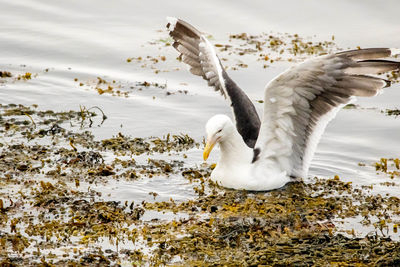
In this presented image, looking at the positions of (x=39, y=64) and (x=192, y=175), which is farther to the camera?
(x=39, y=64)

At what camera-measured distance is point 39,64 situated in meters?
14.6

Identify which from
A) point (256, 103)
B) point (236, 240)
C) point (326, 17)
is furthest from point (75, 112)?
point (326, 17)

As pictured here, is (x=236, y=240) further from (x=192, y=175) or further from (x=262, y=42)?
(x=262, y=42)

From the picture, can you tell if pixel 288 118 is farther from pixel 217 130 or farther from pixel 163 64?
pixel 163 64

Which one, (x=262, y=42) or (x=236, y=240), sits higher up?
(x=262, y=42)

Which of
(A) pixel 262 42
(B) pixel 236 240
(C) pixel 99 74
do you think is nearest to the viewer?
(B) pixel 236 240

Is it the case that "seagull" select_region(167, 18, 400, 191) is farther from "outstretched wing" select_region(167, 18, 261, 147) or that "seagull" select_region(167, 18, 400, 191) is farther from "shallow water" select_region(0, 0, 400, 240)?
"shallow water" select_region(0, 0, 400, 240)

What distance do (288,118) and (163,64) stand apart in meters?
5.59

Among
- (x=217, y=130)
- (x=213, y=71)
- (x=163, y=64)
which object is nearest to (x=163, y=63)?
(x=163, y=64)

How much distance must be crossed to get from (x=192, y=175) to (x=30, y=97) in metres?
4.05

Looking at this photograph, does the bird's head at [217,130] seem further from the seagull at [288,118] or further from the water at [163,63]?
the water at [163,63]

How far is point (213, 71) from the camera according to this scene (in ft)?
36.7

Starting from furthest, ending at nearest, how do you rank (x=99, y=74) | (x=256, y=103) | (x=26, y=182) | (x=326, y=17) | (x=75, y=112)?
(x=326, y=17) → (x=99, y=74) → (x=256, y=103) → (x=75, y=112) → (x=26, y=182)

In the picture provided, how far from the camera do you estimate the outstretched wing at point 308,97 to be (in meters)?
9.00
